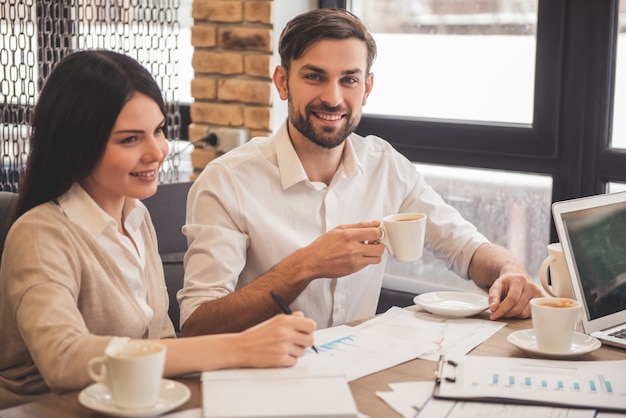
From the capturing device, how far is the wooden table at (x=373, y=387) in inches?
49.0

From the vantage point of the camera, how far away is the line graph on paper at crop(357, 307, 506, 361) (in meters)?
1.58

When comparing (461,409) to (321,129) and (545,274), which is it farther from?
(321,129)

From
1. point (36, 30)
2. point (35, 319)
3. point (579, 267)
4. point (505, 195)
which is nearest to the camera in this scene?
point (35, 319)

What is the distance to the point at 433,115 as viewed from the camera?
117 inches

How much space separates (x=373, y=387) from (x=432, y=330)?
0.35m

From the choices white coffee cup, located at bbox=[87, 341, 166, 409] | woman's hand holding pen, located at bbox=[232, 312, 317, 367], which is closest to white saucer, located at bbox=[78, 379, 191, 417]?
white coffee cup, located at bbox=[87, 341, 166, 409]

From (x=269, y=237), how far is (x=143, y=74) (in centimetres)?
56

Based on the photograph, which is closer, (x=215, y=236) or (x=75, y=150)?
(x=75, y=150)

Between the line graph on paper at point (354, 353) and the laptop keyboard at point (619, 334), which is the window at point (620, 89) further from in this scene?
the line graph on paper at point (354, 353)

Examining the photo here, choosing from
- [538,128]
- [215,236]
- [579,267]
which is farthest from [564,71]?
[215,236]

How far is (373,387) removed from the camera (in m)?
1.38

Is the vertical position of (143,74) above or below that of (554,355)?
above

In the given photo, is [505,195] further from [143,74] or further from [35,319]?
[35,319]

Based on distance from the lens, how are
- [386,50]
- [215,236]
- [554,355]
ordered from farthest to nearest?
[386,50], [215,236], [554,355]
